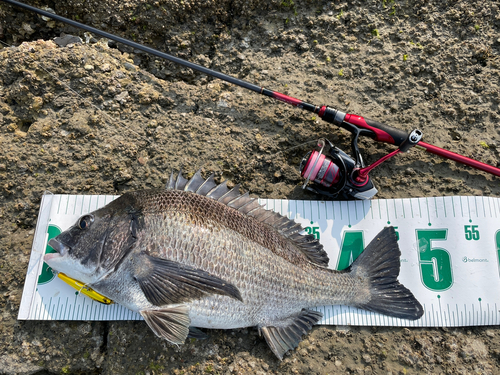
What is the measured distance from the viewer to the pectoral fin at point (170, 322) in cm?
230

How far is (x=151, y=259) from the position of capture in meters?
2.27

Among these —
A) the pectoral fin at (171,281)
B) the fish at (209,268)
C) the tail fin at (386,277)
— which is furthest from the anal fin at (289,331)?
the pectoral fin at (171,281)

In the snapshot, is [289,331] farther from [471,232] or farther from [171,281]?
[471,232]

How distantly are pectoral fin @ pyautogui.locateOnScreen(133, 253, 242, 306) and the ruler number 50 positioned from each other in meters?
2.26

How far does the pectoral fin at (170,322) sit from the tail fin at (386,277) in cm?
150

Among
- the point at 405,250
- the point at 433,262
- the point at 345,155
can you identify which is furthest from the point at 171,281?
the point at 433,262

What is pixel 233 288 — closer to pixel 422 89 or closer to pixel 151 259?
pixel 151 259

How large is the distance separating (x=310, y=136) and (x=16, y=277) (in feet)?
9.83

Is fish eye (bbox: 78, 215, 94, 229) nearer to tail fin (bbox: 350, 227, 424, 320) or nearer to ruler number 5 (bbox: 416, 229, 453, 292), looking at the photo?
tail fin (bbox: 350, 227, 424, 320)

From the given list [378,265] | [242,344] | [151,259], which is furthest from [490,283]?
[151,259]

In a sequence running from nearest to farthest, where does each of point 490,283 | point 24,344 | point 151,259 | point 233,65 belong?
point 151,259, point 24,344, point 490,283, point 233,65

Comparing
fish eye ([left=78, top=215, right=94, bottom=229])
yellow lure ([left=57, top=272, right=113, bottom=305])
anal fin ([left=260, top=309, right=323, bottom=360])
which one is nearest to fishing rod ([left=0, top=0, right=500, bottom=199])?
anal fin ([left=260, top=309, right=323, bottom=360])

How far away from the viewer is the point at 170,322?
2334mm

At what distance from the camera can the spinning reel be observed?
2.71m
